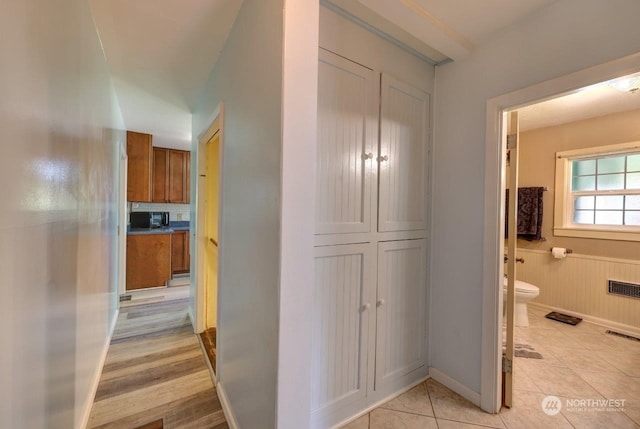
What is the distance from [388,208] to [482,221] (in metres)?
0.60

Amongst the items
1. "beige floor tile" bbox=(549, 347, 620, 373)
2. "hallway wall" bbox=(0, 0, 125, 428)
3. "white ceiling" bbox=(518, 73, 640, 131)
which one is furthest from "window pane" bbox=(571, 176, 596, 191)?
"hallway wall" bbox=(0, 0, 125, 428)

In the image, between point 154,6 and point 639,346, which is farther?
Result: point 639,346

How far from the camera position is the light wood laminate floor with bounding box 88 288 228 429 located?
5.08 ft

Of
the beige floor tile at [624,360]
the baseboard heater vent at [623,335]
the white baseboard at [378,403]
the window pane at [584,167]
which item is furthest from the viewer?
the window pane at [584,167]

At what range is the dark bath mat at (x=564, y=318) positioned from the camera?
9.25 ft

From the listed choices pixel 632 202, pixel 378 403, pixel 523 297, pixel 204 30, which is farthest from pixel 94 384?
pixel 632 202

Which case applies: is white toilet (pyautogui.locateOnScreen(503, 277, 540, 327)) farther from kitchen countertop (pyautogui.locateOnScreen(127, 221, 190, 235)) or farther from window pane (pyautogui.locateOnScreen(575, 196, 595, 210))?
kitchen countertop (pyautogui.locateOnScreen(127, 221, 190, 235))

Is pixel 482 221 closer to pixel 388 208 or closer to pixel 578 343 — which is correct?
pixel 388 208

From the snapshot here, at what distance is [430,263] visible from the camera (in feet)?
6.29

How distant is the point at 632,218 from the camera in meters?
2.71

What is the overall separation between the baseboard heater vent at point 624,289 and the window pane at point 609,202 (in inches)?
32.3

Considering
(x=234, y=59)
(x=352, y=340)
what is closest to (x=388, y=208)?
(x=352, y=340)

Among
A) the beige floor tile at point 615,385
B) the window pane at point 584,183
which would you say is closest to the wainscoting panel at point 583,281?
the window pane at point 584,183

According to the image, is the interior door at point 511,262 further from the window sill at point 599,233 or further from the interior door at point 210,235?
the interior door at point 210,235
